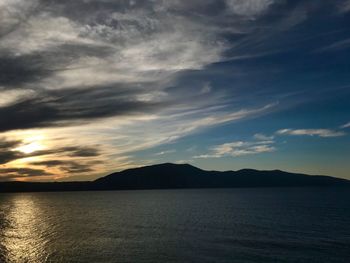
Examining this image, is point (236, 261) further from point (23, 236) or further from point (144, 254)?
point (23, 236)

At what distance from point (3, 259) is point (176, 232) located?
42.0 m

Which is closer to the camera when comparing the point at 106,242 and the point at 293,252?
the point at 293,252

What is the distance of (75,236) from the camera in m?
88.4

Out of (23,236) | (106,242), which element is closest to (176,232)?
(106,242)

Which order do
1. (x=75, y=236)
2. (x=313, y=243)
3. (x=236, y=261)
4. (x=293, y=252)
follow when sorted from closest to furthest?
(x=236, y=261) < (x=293, y=252) < (x=313, y=243) < (x=75, y=236)

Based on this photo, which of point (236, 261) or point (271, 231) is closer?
point (236, 261)

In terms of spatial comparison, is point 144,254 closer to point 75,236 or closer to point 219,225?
point 75,236

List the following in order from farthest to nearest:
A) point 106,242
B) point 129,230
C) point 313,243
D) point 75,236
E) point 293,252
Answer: point 129,230 → point 75,236 → point 106,242 → point 313,243 → point 293,252

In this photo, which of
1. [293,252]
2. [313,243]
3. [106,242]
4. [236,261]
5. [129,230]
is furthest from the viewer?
[129,230]

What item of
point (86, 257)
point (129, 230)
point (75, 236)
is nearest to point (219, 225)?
point (129, 230)

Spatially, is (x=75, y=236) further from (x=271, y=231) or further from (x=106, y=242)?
(x=271, y=231)

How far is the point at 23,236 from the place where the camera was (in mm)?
92812

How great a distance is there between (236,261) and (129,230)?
45547 millimetres

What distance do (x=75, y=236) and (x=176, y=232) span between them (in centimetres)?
2620
